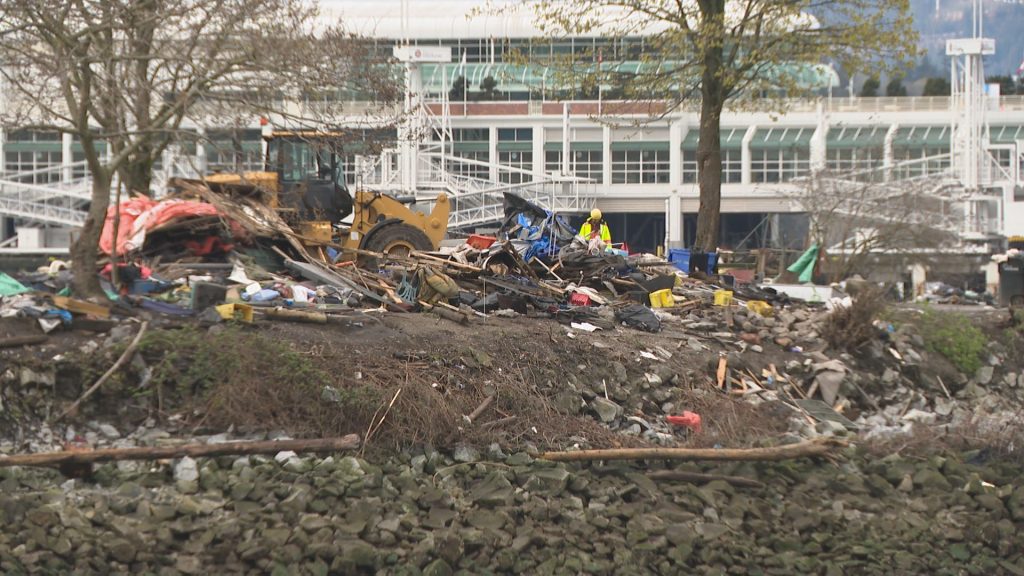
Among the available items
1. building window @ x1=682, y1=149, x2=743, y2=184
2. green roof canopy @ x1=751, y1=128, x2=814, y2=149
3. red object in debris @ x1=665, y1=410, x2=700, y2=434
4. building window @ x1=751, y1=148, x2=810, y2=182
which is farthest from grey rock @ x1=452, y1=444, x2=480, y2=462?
building window @ x1=751, y1=148, x2=810, y2=182

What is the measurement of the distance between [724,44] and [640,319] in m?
9.74

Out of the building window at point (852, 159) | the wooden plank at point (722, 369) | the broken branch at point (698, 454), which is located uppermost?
the building window at point (852, 159)

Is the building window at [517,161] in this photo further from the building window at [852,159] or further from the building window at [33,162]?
the building window at [33,162]

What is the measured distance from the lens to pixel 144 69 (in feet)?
49.9

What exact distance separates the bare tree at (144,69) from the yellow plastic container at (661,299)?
16.3ft

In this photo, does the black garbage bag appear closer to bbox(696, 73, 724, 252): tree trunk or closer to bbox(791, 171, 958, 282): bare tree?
bbox(696, 73, 724, 252): tree trunk

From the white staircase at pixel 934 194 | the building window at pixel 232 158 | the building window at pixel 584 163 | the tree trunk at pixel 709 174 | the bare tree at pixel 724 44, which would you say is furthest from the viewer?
the building window at pixel 584 163

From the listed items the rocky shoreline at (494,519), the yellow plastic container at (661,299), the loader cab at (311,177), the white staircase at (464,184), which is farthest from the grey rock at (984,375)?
the white staircase at (464,184)

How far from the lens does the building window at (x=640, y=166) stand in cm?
5878

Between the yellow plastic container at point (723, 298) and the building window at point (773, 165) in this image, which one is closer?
the yellow plastic container at point (723, 298)

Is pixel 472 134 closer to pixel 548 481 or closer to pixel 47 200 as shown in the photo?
pixel 47 200

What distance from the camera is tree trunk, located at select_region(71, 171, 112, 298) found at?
40.1ft

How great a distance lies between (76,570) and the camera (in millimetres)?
8102

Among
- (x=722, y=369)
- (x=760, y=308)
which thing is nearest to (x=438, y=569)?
(x=722, y=369)
